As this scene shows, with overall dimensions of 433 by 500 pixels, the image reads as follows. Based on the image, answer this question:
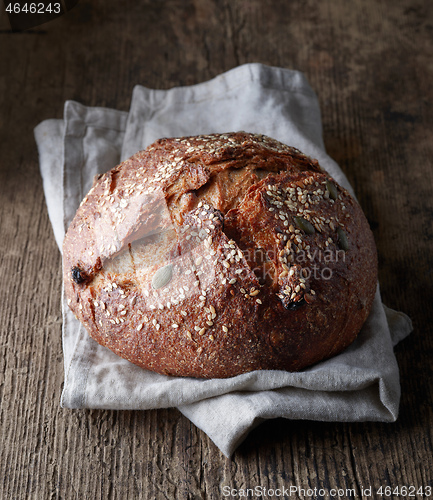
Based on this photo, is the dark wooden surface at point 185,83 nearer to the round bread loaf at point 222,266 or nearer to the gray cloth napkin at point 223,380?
the gray cloth napkin at point 223,380

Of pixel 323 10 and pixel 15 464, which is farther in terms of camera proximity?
pixel 323 10

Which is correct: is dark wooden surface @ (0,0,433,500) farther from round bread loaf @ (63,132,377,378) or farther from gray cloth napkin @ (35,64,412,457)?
round bread loaf @ (63,132,377,378)

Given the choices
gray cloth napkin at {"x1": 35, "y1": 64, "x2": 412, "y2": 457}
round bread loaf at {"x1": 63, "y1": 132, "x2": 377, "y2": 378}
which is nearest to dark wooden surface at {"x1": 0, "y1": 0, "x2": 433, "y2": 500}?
gray cloth napkin at {"x1": 35, "y1": 64, "x2": 412, "y2": 457}

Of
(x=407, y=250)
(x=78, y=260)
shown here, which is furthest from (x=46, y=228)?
(x=407, y=250)

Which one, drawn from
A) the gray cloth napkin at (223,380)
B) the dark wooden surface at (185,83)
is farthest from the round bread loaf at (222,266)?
the dark wooden surface at (185,83)

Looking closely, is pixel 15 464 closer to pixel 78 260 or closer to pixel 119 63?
pixel 78 260

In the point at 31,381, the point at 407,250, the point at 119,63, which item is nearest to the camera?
the point at 31,381
